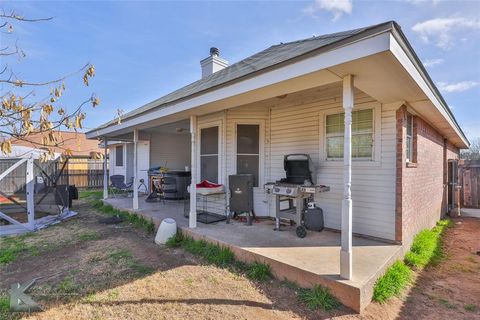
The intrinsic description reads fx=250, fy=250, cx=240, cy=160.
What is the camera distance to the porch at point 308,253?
285cm

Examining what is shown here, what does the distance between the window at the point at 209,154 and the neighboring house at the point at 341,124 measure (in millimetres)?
27

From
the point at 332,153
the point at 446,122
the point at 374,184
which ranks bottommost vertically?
the point at 374,184

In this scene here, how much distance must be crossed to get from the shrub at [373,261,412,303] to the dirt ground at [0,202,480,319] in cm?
9

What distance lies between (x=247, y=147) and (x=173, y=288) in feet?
12.0

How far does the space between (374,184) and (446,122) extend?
3.31 metres

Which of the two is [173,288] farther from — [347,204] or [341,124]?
[341,124]

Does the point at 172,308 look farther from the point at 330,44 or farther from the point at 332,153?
the point at 332,153

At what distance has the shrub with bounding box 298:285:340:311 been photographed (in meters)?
2.79

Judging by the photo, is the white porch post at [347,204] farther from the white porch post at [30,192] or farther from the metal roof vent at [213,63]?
the metal roof vent at [213,63]

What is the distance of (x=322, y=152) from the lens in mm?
5105

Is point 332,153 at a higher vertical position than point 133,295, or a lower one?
higher

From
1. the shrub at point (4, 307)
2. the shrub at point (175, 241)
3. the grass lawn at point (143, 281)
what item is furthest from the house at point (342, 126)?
the shrub at point (4, 307)

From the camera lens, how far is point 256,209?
237 inches

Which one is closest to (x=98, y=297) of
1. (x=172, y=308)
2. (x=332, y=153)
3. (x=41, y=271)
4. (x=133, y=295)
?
(x=133, y=295)
